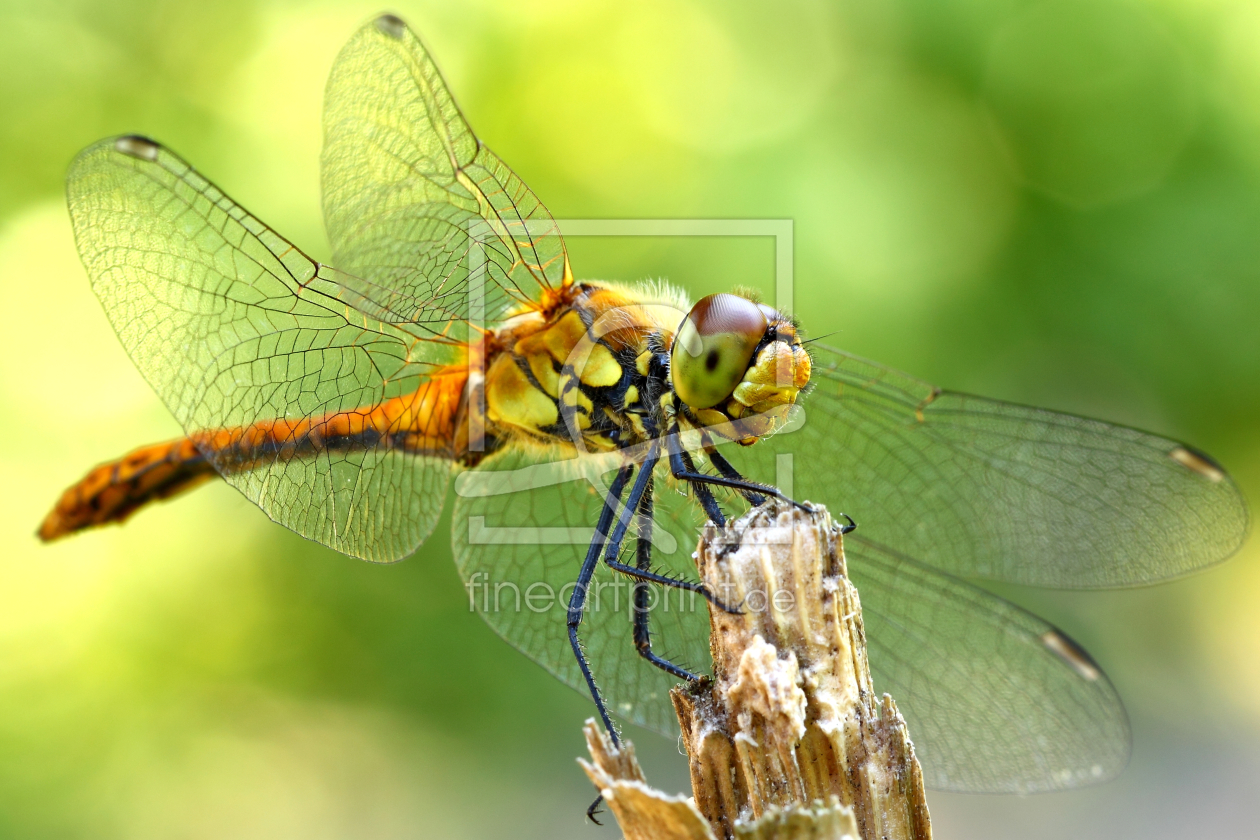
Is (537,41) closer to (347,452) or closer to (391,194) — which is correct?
(391,194)

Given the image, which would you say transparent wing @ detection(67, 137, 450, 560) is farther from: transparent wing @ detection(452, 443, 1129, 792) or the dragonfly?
transparent wing @ detection(452, 443, 1129, 792)

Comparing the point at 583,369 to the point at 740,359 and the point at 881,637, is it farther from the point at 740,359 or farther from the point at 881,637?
the point at 881,637

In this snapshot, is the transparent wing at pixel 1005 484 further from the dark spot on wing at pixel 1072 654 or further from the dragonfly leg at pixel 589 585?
the dragonfly leg at pixel 589 585

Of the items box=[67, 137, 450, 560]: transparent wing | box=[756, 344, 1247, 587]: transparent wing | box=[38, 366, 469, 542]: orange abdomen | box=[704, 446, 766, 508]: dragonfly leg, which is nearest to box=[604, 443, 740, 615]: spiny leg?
box=[704, 446, 766, 508]: dragonfly leg

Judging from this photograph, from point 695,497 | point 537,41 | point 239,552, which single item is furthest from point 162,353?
point 537,41

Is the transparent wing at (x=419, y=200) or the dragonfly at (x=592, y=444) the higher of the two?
the transparent wing at (x=419, y=200)

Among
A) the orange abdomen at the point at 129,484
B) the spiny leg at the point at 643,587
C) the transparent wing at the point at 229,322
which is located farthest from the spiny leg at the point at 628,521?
the orange abdomen at the point at 129,484

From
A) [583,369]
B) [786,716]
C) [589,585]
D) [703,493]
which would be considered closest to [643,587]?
[589,585]
